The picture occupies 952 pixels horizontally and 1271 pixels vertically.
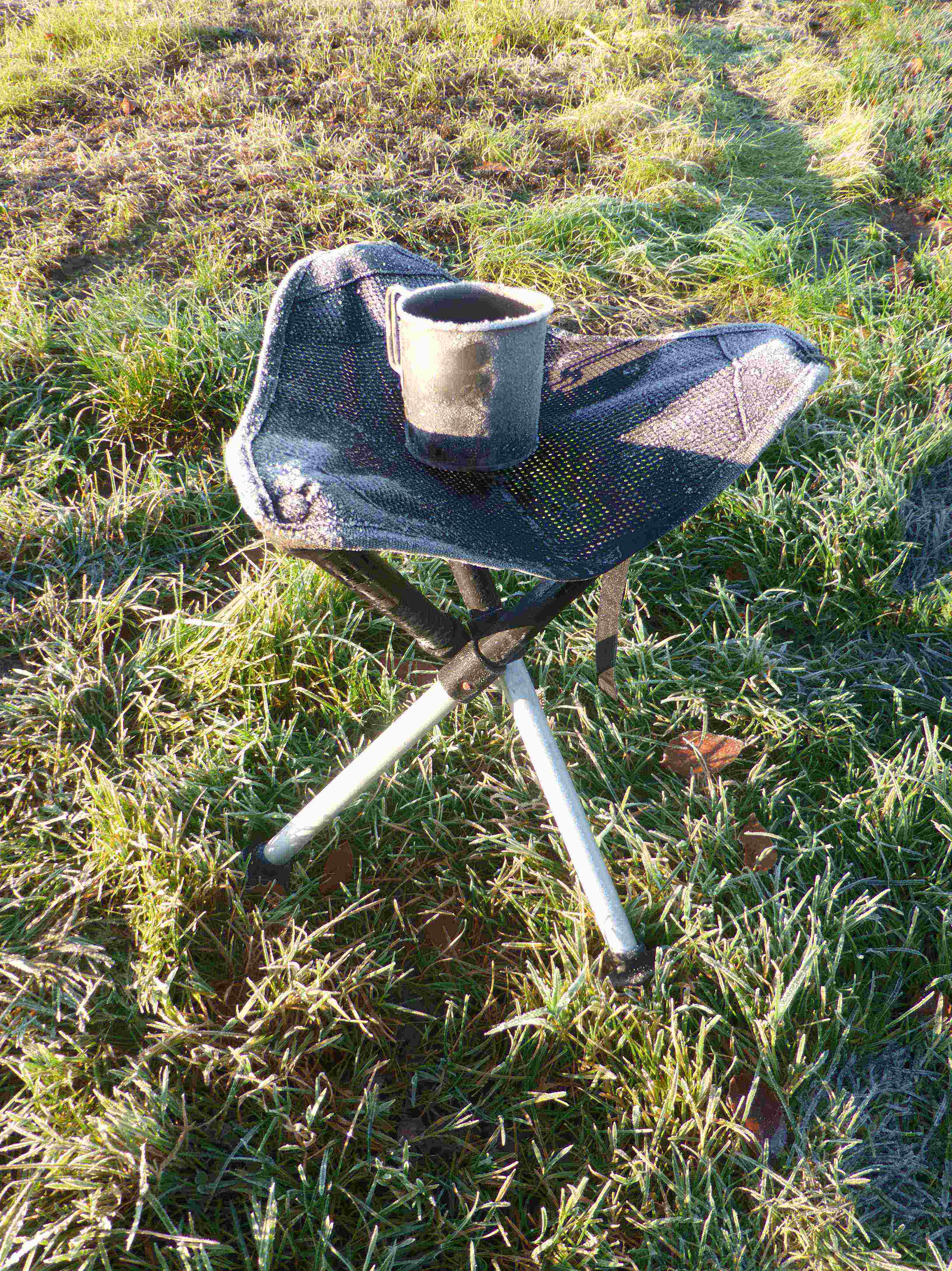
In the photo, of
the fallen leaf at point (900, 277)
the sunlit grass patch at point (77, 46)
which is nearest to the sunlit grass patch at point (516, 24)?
the sunlit grass patch at point (77, 46)

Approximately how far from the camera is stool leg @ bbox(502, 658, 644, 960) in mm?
1303

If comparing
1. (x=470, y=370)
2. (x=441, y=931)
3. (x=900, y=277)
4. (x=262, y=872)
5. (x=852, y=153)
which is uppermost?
(x=470, y=370)

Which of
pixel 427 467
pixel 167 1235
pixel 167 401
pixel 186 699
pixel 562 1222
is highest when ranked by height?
pixel 427 467

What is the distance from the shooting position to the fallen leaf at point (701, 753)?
6.14 ft

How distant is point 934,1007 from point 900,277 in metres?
2.93

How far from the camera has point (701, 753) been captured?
6.16 feet

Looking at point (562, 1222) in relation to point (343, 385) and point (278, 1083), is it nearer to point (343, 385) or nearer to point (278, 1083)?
point (278, 1083)

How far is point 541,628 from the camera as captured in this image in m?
1.19

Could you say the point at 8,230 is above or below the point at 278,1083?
above

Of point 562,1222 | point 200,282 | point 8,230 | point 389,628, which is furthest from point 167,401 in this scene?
point 562,1222

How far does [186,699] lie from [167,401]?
112 centimetres

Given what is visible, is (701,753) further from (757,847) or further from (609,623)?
(609,623)

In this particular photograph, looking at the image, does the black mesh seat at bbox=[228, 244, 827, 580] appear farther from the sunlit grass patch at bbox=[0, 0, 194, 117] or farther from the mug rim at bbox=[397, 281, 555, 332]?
the sunlit grass patch at bbox=[0, 0, 194, 117]

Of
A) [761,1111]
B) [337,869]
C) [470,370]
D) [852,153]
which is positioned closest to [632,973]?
[761,1111]
